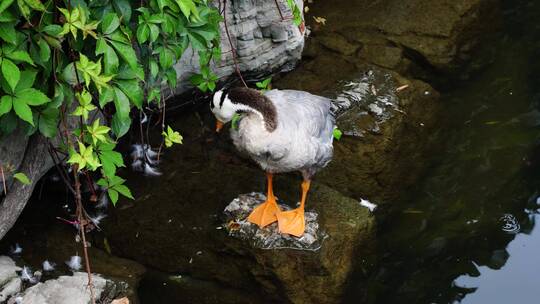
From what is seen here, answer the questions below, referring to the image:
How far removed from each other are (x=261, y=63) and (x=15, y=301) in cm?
300

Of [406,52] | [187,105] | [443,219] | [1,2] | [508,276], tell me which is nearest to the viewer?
[1,2]

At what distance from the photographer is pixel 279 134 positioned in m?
4.09

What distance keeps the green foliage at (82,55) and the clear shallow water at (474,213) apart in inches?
80.9

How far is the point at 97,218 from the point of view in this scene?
4.73 metres

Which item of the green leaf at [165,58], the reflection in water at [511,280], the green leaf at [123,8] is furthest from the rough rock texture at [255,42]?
the reflection in water at [511,280]

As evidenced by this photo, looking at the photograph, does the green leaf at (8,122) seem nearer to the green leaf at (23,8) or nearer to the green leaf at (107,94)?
the green leaf at (107,94)

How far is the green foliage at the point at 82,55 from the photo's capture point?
10.1 feet

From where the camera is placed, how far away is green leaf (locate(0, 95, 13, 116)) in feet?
10.4

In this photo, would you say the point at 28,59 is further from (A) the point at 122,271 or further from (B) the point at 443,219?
(B) the point at 443,219

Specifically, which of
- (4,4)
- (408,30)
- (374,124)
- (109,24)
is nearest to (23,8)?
(4,4)

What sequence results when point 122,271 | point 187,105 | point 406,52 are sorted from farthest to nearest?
1. point 406,52
2. point 187,105
3. point 122,271

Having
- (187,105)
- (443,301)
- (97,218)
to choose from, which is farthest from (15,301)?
(443,301)

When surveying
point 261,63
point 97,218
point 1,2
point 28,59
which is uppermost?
point 1,2

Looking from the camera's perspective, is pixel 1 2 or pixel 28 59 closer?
pixel 1 2
